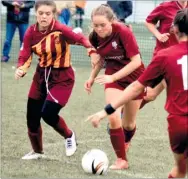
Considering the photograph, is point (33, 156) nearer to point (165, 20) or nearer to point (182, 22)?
point (165, 20)

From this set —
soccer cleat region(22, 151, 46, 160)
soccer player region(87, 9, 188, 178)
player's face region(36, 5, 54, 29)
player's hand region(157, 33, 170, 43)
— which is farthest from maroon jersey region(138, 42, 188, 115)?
player's hand region(157, 33, 170, 43)

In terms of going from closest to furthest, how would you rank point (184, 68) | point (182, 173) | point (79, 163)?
point (184, 68)
point (182, 173)
point (79, 163)

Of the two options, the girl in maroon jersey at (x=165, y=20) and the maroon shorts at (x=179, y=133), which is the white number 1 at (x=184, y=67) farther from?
the girl in maroon jersey at (x=165, y=20)

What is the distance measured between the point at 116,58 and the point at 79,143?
151cm

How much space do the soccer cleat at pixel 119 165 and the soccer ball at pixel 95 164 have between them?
228 millimetres

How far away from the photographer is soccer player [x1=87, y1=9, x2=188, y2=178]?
4.87 m

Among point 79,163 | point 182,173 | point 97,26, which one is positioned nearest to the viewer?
point 182,173

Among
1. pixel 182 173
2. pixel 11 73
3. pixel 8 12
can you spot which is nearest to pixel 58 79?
pixel 182 173

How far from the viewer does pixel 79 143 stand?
812 cm

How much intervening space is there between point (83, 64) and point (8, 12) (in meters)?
2.32

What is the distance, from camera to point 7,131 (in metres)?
8.61

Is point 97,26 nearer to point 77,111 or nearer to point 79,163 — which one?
point 79,163

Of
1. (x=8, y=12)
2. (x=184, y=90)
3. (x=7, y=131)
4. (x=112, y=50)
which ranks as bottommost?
(x=8, y=12)

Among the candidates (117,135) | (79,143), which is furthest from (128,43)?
(79,143)
